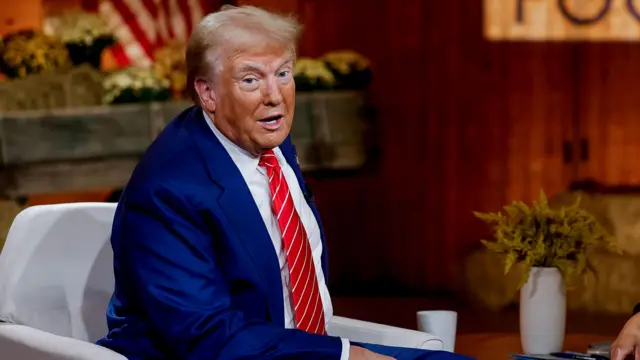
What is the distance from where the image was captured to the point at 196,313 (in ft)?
6.61

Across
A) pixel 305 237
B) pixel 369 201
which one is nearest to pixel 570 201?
pixel 369 201

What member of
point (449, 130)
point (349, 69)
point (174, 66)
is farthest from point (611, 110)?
point (174, 66)

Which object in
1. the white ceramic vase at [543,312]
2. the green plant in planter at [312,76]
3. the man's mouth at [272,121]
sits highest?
the man's mouth at [272,121]

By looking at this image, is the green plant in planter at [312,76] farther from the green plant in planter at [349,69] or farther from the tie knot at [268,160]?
the tie knot at [268,160]

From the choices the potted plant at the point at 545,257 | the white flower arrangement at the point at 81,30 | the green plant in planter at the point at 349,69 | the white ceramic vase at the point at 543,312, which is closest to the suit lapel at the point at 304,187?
the potted plant at the point at 545,257

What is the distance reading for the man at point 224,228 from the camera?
204cm

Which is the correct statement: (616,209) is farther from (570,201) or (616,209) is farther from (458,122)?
(458,122)

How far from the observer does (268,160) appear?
7.39 ft

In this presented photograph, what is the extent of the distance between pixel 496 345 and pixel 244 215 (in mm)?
981

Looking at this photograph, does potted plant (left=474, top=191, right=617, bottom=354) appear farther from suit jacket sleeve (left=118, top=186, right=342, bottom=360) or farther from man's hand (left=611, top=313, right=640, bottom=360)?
suit jacket sleeve (left=118, top=186, right=342, bottom=360)

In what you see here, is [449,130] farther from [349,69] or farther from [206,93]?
[206,93]

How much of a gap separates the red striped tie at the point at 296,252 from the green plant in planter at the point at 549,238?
65cm

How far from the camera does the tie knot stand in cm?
225

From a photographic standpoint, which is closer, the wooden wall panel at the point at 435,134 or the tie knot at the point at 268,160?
the tie knot at the point at 268,160
